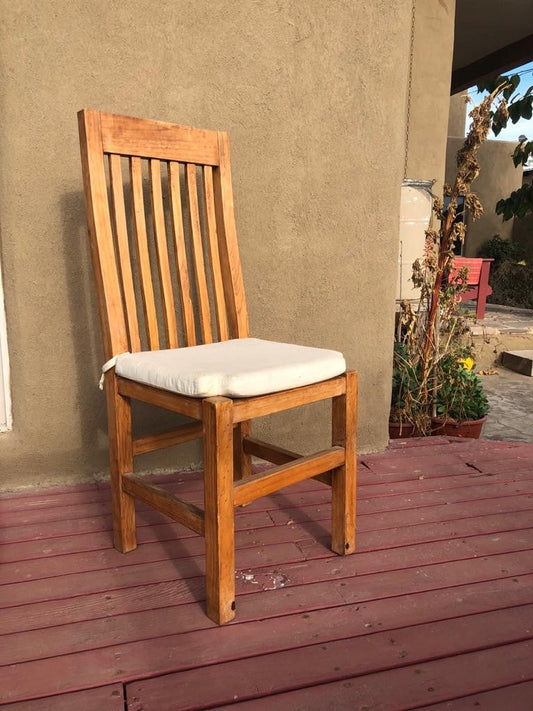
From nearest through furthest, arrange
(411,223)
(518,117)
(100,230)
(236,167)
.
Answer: (100,230) → (236,167) → (411,223) → (518,117)

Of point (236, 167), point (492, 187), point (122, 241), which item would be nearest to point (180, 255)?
point (122, 241)

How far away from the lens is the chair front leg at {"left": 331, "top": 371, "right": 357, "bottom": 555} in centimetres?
146

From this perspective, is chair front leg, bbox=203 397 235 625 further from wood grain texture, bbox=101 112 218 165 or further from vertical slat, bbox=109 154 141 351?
wood grain texture, bbox=101 112 218 165

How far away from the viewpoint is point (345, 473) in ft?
4.90

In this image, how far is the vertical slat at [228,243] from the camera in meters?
1.71

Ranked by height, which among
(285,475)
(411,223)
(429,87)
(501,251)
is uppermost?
(429,87)

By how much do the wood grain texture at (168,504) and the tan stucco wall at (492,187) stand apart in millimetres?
8304

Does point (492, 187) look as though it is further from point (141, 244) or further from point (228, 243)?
point (141, 244)

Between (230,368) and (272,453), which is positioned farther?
(272,453)

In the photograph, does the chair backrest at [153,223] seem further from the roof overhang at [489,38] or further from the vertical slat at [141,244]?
the roof overhang at [489,38]

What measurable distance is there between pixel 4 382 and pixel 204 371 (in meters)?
0.94

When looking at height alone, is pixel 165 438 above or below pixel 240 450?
A: above

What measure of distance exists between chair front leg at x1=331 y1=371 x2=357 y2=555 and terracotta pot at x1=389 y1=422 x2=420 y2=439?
3.53ft

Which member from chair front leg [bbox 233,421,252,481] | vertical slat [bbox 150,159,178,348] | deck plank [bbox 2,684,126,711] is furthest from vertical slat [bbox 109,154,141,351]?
deck plank [bbox 2,684,126,711]
